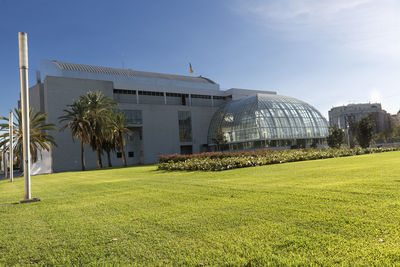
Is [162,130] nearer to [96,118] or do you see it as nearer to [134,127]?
[134,127]

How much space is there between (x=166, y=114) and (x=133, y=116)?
A: 7.33 metres

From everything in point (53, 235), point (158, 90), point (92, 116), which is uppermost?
point (158, 90)

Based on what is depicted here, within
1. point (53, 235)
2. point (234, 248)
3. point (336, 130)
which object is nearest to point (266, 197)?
point (234, 248)

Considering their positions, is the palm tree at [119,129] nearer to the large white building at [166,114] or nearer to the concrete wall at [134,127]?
the concrete wall at [134,127]

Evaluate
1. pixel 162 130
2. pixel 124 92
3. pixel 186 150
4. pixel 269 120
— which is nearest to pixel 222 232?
pixel 269 120

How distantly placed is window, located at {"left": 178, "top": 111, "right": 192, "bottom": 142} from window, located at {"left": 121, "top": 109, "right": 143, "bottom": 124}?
9.42 meters

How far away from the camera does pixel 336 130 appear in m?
47.7

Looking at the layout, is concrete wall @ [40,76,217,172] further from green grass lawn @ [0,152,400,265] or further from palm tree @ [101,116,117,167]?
green grass lawn @ [0,152,400,265]

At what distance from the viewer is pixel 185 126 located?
6556cm

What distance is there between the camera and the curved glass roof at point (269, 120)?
54.5m

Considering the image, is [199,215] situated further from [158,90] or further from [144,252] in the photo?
[158,90]

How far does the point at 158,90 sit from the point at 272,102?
82.3ft

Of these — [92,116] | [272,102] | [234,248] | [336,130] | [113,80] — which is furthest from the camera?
[113,80]

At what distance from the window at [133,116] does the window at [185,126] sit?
30.9 ft
